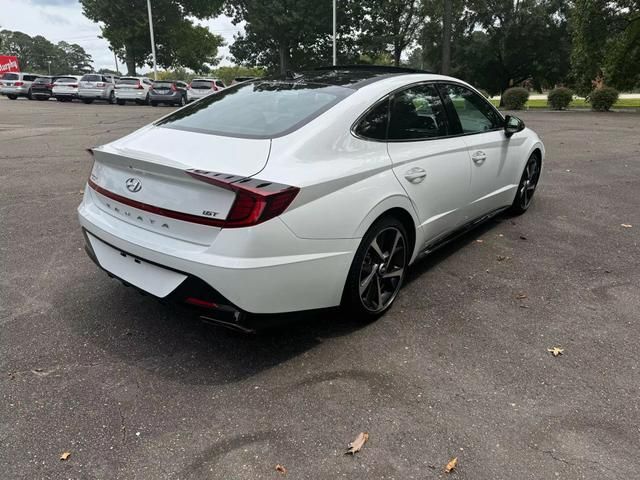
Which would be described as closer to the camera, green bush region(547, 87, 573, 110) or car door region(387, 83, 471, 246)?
car door region(387, 83, 471, 246)

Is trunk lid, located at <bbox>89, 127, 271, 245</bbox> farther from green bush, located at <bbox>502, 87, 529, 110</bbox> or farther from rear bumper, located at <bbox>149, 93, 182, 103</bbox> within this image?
rear bumper, located at <bbox>149, 93, 182, 103</bbox>

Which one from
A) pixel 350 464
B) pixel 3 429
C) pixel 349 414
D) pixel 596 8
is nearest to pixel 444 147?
pixel 349 414

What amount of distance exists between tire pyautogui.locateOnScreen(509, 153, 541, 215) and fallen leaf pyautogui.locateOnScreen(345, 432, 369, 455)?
12.9ft

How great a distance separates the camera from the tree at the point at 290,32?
3794cm

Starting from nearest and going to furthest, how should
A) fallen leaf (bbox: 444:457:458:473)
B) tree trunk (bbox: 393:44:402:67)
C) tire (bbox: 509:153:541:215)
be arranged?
fallen leaf (bbox: 444:457:458:473) → tire (bbox: 509:153:541:215) → tree trunk (bbox: 393:44:402:67)

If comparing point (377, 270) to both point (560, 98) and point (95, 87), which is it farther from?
point (95, 87)

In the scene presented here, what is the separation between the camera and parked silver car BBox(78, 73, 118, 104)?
2855cm

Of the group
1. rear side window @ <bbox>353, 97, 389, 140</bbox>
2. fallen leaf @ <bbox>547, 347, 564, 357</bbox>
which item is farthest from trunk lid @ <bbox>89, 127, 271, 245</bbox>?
fallen leaf @ <bbox>547, 347, 564, 357</bbox>

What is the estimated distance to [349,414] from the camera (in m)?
2.53

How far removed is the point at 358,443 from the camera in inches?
92.1

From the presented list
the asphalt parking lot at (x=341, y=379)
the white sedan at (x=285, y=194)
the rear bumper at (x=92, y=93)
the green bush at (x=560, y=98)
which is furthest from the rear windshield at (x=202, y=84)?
the white sedan at (x=285, y=194)

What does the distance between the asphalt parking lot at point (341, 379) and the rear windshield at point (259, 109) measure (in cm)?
122

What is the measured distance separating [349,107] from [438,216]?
1223 millimetres

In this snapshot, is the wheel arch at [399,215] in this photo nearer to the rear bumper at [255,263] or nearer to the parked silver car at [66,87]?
the rear bumper at [255,263]
